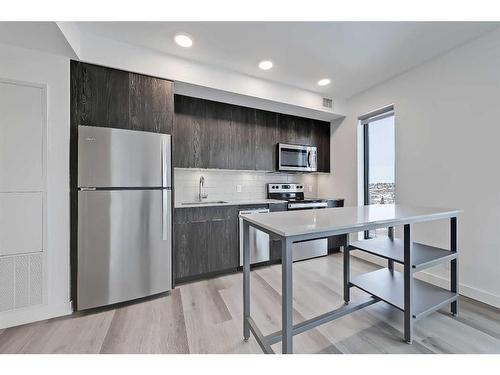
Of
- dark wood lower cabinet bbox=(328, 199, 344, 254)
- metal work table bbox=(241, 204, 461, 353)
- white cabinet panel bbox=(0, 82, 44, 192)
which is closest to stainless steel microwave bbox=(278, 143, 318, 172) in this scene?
dark wood lower cabinet bbox=(328, 199, 344, 254)

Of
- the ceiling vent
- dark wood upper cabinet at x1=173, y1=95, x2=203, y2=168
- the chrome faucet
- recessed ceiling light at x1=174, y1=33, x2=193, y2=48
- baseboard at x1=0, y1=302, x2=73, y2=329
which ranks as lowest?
baseboard at x1=0, y1=302, x2=73, y2=329

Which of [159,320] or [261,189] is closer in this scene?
[159,320]

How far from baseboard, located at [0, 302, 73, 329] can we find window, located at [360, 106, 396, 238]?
3820mm

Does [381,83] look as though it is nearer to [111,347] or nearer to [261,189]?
[261,189]

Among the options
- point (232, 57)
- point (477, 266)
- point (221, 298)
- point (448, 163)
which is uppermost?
point (232, 57)

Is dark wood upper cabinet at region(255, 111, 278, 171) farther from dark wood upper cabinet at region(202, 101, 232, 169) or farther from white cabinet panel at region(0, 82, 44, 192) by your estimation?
white cabinet panel at region(0, 82, 44, 192)

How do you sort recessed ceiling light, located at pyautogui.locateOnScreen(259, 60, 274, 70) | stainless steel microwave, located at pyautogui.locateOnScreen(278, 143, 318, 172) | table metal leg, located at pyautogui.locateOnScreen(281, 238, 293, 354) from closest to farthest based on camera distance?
table metal leg, located at pyautogui.locateOnScreen(281, 238, 293, 354)
recessed ceiling light, located at pyautogui.locateOnScreen(259, 60, 274, 70)
stainless steel microwave, located at pyautogui.locateOnScreen(278, 143, 318, 172)

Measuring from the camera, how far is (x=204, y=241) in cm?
256

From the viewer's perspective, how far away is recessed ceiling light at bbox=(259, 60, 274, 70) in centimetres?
238

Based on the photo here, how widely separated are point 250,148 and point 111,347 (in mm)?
2589

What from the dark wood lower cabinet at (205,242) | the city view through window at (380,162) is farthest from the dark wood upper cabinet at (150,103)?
the city view through window at (380,162)

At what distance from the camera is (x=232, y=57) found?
→ 229cm

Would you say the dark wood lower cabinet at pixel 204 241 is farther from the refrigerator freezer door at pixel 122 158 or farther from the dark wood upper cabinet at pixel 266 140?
the dark wood upper cabinet at pixel 266 140

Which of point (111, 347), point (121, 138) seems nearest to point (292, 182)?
point (121, 138)
